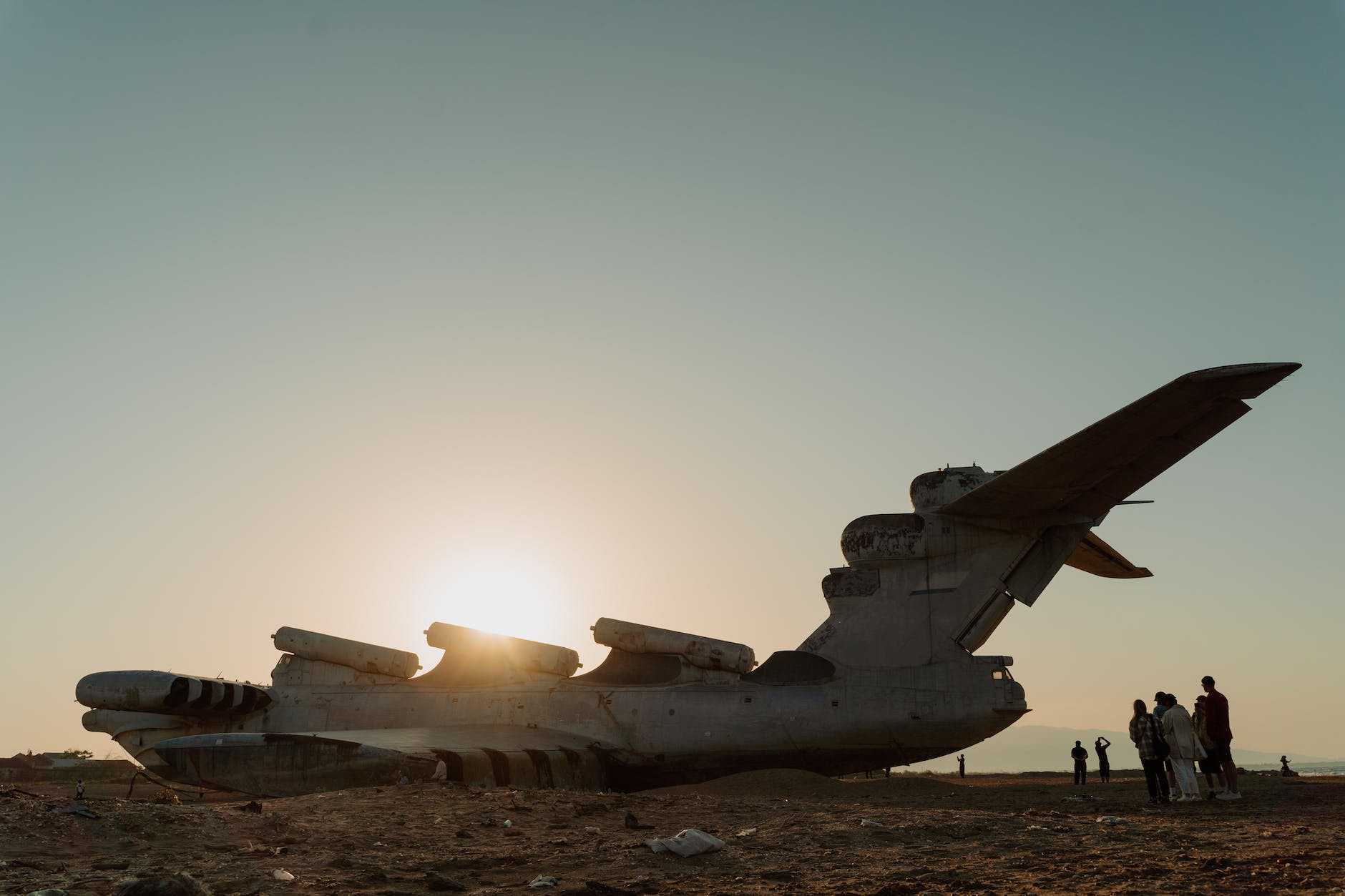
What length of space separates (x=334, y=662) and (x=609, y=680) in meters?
5.74

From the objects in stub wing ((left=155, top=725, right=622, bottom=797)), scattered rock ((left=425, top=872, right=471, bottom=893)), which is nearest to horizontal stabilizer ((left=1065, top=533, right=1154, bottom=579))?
stub wing ((left=155, top=725, right=622, bottom=797))

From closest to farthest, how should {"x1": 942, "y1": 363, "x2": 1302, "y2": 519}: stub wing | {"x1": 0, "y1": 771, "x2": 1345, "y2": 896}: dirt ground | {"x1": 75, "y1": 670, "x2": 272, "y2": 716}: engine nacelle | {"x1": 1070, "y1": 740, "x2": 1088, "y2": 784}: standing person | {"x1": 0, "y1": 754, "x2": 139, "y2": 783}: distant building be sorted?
{"x1": 0, "y1": 771, "x2": 1345, "y2": 896}: dirt ground
{"x1": 942, "y1": 363, "x2": 1302, "y2": 519}: stub wing
{"x1": 75, "y1": 670, "x2": 272, "y2": 716}: engine nacelle
{"x1": 1070, "y1": 740, "x2": 1088, "y2": 784}: standing person
{"x1": 0, "y1": 754, "x2": 139, "y2": 783}: distant building

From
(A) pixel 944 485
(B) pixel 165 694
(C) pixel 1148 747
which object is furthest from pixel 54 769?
(C) pixel 1148 747

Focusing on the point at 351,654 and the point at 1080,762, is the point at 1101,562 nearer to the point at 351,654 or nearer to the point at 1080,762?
the point at 1080,762

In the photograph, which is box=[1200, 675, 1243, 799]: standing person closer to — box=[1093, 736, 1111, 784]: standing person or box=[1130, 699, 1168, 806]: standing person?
box=[1130, 699, 1168, 806]: standing person

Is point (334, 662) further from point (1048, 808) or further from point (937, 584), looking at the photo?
point (1048, 808)

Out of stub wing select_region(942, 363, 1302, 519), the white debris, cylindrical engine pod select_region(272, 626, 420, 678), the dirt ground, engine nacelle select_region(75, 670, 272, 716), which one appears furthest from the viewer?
cylindrical engine pod select_region(272, 626, 420, 678)

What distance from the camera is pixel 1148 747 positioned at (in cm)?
1249

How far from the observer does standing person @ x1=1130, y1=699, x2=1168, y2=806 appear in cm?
1241

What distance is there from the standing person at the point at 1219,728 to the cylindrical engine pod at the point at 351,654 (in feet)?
44.1

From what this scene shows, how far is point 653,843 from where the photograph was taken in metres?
7.78

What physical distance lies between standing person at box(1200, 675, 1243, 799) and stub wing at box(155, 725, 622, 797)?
8.97 metres

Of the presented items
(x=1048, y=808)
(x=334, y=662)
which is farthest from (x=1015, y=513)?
(x=334, y=662)

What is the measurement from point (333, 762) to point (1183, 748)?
430 inches
